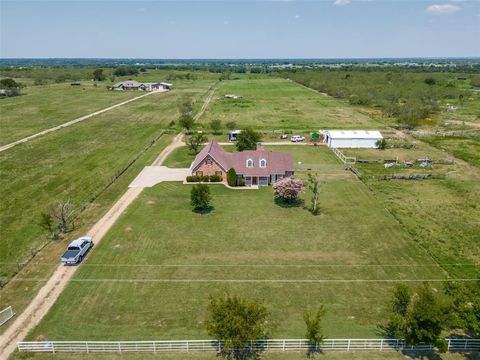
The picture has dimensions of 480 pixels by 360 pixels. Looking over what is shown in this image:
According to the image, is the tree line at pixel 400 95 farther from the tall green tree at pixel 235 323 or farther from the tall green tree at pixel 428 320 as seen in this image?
the tall green tree at pixel 235 323

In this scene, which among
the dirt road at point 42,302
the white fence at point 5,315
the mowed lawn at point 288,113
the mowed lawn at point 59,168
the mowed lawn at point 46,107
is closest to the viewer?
the dirt road at point 42,302

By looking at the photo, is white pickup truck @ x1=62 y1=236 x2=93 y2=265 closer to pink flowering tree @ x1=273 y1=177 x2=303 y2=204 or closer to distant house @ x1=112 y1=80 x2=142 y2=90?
pink flowering tree @ x1=273 y1=177 x2=303 y2=204

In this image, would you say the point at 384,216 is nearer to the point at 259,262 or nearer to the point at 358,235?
the point at 358,235

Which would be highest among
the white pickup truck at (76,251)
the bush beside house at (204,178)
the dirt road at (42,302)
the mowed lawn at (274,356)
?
the bush beside house at (204,178)

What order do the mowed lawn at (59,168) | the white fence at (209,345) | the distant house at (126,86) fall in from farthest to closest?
the distant house at (126,86) < the mowed lawn at (59,168) < the white fence at (209,345)

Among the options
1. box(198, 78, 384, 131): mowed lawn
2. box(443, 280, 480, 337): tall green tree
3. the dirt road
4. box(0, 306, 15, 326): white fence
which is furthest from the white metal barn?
box(0, 306, 15, 326): white fence

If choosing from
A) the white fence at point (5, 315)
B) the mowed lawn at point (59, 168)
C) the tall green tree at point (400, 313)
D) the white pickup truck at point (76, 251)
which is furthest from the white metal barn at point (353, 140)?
the white fence at point (5, 315)

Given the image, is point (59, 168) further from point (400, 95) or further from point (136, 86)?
point (136, 86)
